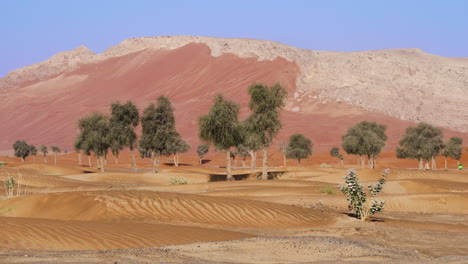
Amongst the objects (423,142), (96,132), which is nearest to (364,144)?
(423,142)

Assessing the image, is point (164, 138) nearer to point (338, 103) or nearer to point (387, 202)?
point (387, 202)

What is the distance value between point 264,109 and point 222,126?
3.76 meters

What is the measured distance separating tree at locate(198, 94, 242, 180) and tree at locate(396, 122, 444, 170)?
134ft

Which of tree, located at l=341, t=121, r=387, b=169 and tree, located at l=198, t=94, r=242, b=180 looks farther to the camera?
tree, located at l=341, t=121, r=387, b=169

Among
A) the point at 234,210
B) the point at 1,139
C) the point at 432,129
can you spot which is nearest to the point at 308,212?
the point at 234,210

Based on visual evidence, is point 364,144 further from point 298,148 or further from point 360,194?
point 360,194

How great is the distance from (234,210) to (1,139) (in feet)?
610

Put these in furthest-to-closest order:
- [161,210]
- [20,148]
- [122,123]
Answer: [20,148] < [122,123] < [161,210]

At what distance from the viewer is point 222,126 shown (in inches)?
1848

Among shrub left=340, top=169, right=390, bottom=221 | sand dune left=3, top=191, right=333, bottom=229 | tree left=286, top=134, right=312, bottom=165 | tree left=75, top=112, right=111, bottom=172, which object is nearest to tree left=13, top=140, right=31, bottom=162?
tree left=75, top=112, right=111, bottom=172

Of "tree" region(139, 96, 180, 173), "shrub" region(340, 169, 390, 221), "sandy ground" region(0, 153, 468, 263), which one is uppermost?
"tree" region(139, 96, 180, 173)

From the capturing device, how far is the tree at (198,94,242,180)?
46812 millimetres

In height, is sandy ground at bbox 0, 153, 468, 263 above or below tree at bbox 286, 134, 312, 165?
below

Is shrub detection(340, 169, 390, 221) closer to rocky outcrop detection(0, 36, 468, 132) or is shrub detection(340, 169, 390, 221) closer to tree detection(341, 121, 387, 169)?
tree detection(341, 121, 387, 169)
